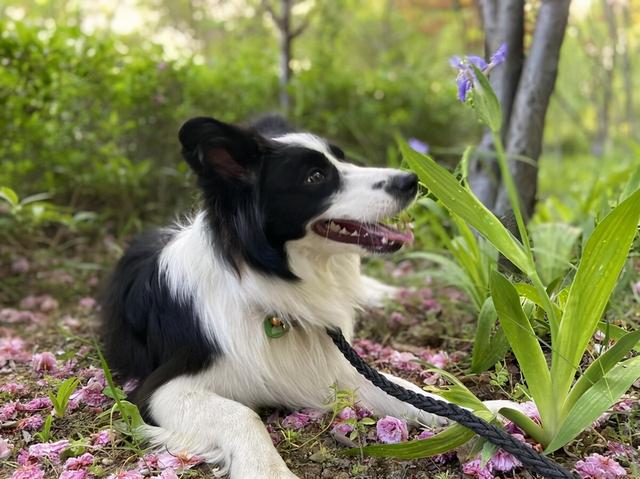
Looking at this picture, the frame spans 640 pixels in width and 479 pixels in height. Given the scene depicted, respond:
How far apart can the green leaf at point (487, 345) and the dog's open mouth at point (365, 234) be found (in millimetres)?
530

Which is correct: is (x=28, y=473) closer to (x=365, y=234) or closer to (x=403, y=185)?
(x=365, y=234)

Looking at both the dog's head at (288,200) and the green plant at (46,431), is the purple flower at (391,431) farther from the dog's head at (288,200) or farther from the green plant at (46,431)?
the green plant at (46,431)

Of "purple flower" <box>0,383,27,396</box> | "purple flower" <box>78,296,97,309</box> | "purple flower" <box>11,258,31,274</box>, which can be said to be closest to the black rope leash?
"purple flower" <box>0,383,27,396</box>

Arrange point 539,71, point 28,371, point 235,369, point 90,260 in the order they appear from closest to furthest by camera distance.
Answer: point 235,369 → point 28,371 → point 539,71 → point 90,260

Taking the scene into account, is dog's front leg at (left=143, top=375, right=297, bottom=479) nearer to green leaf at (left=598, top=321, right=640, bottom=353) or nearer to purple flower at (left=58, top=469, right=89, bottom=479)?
purple flower at (left=58, top=469, right=89, bottom=479)

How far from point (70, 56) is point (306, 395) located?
339 centimetres

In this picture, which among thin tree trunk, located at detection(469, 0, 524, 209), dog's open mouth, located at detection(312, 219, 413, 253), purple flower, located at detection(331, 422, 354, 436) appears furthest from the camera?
thin tree trunk, located at detection(469, 0, 524, 209)

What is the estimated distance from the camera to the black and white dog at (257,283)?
2.29 meters

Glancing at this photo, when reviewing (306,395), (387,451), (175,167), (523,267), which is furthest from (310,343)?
(175,167)

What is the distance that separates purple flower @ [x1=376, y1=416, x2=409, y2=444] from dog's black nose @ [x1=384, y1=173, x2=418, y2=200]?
2.79 feet

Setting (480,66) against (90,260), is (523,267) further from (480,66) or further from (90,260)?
(90,260)

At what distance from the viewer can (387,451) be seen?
1.96 m

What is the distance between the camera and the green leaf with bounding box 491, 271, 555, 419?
198 cm

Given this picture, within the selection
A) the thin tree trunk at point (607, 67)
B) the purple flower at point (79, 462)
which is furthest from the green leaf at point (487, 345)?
the thin tree trunk at point (607, 67)
